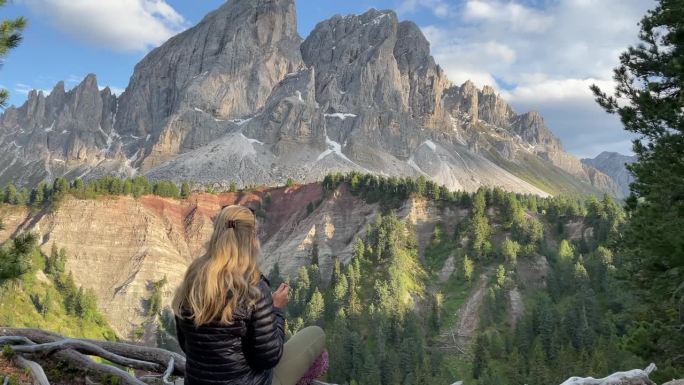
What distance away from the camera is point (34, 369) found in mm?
7559

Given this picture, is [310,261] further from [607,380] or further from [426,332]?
[607,380]

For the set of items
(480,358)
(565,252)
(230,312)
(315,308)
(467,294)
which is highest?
(230,312)

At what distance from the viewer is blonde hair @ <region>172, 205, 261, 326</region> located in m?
4.45

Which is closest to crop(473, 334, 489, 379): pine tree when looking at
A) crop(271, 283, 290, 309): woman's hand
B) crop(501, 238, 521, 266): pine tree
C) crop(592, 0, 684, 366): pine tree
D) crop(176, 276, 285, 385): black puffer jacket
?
crop(501, 238, 521, 266): pine tree

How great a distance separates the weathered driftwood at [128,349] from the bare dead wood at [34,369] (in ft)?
2.69

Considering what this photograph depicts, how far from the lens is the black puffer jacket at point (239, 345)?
15.0 ft

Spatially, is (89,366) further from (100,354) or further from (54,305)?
(54,305)

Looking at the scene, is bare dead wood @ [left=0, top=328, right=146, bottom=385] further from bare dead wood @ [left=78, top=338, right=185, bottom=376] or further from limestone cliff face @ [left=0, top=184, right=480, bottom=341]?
limestone cliff face @ [left=0, top=184, right=480, bottom=341]

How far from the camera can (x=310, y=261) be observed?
347 ft

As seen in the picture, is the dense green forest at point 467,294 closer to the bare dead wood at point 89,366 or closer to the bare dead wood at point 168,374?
the bare dead wood at point 168,374

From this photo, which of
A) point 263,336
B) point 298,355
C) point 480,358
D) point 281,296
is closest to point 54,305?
point 480,358

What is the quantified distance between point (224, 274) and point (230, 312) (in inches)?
13.3

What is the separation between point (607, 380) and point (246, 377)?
6.44 m

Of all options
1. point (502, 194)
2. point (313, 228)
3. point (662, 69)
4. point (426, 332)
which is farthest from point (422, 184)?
point (662, 69)
